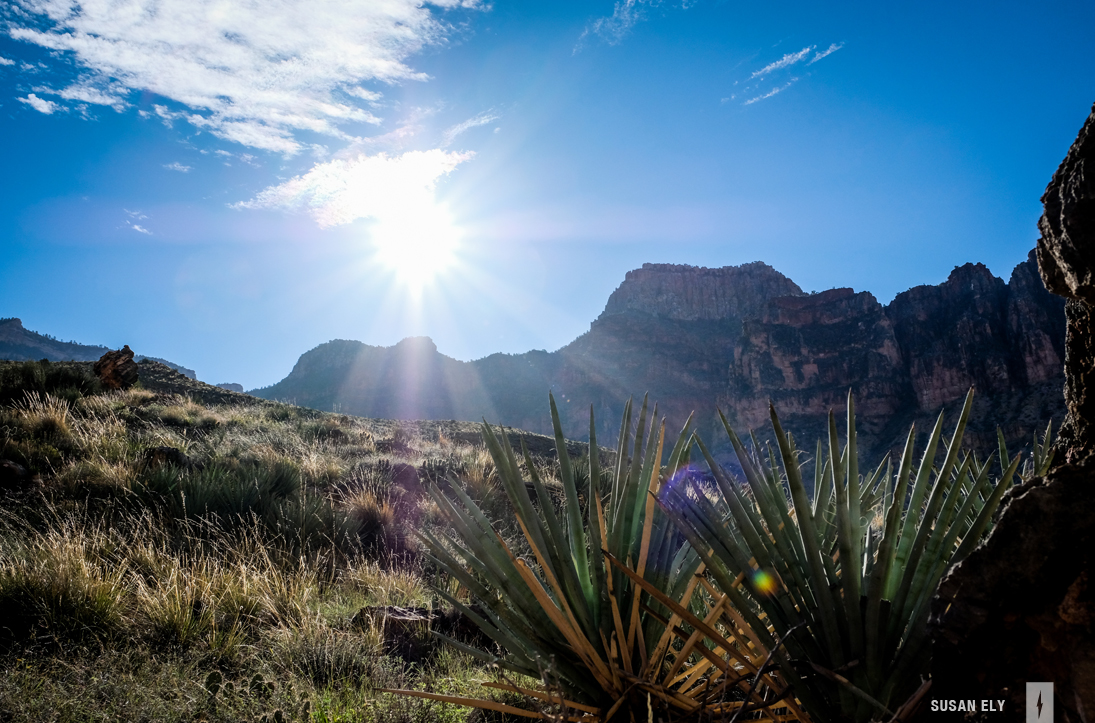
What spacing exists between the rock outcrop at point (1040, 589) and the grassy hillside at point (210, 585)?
111 centimetres

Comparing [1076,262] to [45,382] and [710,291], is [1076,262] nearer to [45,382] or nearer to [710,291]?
[45,382]

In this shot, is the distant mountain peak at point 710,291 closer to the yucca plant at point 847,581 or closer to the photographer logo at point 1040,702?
the yucca plant at point 847,581

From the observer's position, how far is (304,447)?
30.2 ft

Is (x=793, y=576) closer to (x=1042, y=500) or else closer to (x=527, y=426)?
(x=1042, y=500)

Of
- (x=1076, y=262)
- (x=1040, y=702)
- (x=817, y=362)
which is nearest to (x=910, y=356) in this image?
(x=817, y=362)

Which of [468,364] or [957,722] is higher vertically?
[468,364]

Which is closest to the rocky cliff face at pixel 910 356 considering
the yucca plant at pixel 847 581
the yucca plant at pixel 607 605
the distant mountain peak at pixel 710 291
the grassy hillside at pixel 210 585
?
the distant mountain peak at pixel 710 291

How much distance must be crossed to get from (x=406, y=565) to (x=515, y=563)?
13.5ft

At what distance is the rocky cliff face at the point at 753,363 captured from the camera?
194ft

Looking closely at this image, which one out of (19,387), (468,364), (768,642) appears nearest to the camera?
(768,642)

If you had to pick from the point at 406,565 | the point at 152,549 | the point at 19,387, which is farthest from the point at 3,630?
the point at 19,387

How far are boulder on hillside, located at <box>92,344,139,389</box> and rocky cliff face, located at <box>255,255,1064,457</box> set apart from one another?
39.1 meters

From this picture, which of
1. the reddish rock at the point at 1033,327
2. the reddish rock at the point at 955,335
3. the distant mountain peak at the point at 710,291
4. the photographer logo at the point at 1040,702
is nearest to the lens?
the photographer logo at the point at 1040,702

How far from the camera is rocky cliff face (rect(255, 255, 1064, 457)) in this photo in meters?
59.2
